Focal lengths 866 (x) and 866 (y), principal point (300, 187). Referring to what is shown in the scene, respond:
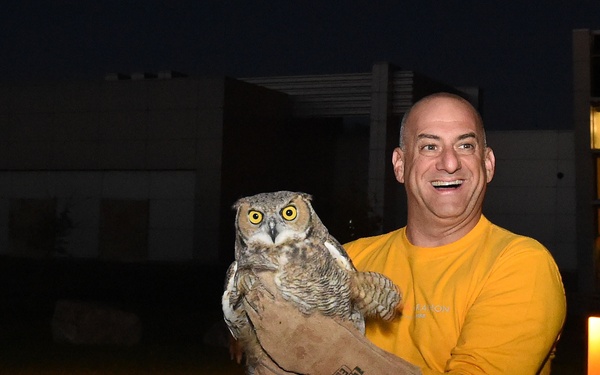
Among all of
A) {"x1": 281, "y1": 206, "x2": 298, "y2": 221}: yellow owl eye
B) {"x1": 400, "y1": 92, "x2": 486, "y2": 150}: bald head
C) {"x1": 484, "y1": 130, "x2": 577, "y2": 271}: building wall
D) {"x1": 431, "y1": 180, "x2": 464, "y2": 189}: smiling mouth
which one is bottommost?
{"x1": 281, "y1": 206, "x2": 298, "y2": 221}: yellow owl eye

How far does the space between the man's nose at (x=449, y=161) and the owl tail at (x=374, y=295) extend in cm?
44

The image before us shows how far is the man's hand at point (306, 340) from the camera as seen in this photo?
8.54ft

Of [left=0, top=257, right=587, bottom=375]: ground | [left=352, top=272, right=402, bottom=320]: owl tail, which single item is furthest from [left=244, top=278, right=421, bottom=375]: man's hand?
[left=0, top=257, right=587, bottom=375]: ground

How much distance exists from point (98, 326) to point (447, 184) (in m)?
11.9

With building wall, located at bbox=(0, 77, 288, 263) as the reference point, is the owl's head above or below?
below

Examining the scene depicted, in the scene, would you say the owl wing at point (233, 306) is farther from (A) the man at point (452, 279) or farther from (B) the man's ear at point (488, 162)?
(B) the man's ear at point (488, 162)

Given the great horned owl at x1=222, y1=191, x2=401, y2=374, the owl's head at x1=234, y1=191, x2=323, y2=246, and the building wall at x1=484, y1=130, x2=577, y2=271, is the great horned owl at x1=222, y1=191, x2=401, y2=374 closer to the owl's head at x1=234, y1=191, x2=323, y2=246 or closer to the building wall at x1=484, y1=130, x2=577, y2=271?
the owl's head at x1=234, y1=191, x2=323, y2=246

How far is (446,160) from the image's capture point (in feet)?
9.83

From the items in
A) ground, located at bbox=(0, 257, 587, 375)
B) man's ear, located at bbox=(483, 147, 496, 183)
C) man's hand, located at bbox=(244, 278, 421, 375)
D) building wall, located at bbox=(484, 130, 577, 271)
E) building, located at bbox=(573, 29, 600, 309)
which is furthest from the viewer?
building wall, located at bbox=(484, 130, 577, 271)

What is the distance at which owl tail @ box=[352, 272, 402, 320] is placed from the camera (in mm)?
2871

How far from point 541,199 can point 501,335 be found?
35479 millimetres

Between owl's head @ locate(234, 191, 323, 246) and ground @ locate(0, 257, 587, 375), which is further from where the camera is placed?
ground @ locate(0, 257, 587, 375)

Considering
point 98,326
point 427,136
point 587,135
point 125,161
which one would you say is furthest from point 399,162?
point 125,161

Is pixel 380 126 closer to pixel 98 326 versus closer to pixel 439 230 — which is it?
pixel 98 326
